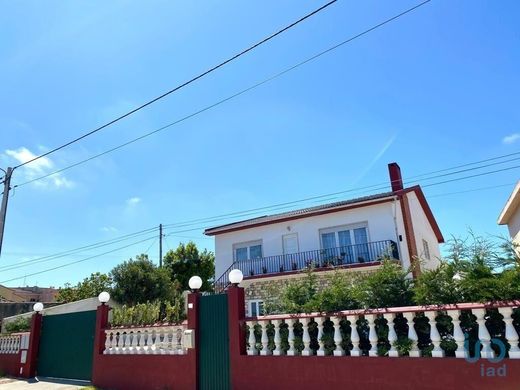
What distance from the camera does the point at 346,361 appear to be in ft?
17.3

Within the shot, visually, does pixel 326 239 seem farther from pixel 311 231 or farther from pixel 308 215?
pixel 308 215

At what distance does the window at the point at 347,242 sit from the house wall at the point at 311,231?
250 mm

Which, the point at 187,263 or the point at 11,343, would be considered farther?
the point at 187,263

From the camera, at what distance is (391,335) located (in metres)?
5.01

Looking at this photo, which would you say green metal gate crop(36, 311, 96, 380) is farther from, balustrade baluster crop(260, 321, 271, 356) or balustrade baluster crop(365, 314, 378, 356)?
balustrade baluster crop(365, 314, 378, 356)

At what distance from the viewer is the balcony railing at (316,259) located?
16.4 meters

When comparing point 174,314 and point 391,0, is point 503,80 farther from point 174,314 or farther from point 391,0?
point 174,314

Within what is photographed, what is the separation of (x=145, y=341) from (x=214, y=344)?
7.60 ft

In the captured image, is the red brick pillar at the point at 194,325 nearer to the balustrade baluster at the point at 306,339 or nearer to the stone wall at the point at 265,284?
the balustrade baluster at the point at 306,339

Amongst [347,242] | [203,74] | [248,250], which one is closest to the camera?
[203,74]

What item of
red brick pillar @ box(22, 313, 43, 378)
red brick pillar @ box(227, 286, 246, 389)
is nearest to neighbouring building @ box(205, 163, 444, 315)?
red brick pillar @ box(22, 313, 43, 378)

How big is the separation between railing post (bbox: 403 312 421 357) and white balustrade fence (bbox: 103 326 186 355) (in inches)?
179

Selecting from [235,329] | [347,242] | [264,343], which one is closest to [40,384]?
[235,329]

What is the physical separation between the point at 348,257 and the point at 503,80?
991 cm
